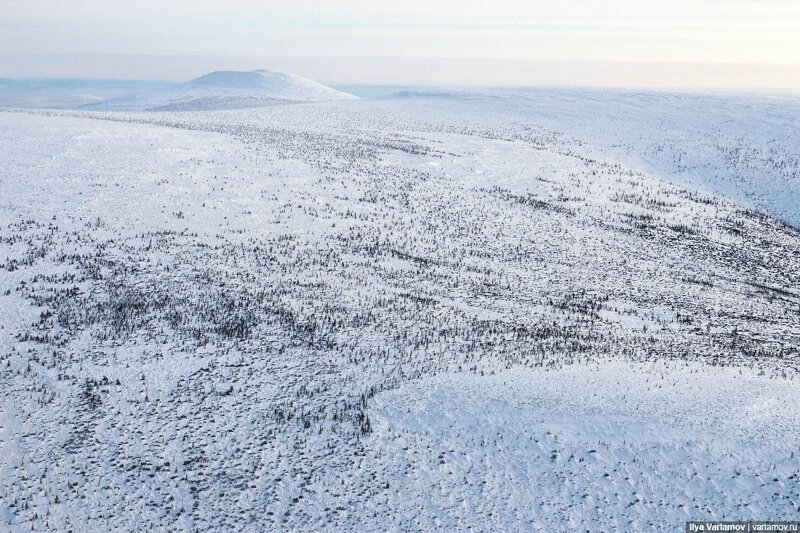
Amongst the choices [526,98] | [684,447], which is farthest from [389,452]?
[526,98]

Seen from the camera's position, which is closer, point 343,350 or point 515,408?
point 515,408

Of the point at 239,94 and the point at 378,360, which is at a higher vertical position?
the point at 239,94

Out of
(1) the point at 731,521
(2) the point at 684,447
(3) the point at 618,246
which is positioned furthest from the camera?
(3) the point at 618,246

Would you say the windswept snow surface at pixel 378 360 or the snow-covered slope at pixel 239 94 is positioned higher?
the snow-covered slope at pixel 239 94

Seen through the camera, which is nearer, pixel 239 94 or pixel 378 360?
pixel 378 360

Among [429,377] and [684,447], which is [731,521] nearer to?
[684,447]

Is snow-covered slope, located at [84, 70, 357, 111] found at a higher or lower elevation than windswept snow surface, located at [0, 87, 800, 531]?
higher

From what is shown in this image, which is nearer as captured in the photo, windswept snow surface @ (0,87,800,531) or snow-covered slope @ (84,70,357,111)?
windswept snow surface @ (0,87,800,531)

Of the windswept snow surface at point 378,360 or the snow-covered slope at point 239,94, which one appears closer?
the windswept snow surface at point 378,360
